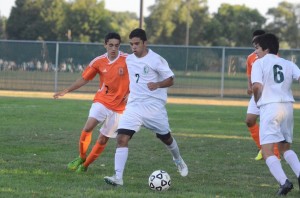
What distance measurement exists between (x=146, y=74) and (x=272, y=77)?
1.66 m

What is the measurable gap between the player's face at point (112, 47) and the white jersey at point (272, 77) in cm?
232

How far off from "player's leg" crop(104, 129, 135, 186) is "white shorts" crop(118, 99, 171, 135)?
0.29 ft

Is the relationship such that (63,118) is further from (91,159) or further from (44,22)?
(44,22)

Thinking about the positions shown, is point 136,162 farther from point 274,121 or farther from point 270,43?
point 270,43

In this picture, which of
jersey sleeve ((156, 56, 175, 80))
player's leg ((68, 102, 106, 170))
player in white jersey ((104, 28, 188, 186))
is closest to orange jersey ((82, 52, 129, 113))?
player's leg ((68, 102, 106, 170))

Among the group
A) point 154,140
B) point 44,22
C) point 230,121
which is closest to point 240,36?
point 44,22

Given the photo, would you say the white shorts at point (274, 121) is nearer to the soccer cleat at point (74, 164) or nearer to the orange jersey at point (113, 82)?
the orange jersey at point (113, 82)

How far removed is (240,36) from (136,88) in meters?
80.4

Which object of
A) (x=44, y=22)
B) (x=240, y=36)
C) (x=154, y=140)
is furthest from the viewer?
(x=240, y=36)

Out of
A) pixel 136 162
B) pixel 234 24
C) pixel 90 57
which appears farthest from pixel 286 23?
pixel 136 162

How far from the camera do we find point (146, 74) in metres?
8.80

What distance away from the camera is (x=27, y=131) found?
14461mm

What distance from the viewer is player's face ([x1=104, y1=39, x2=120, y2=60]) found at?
31.4 ft

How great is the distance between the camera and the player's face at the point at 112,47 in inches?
377
